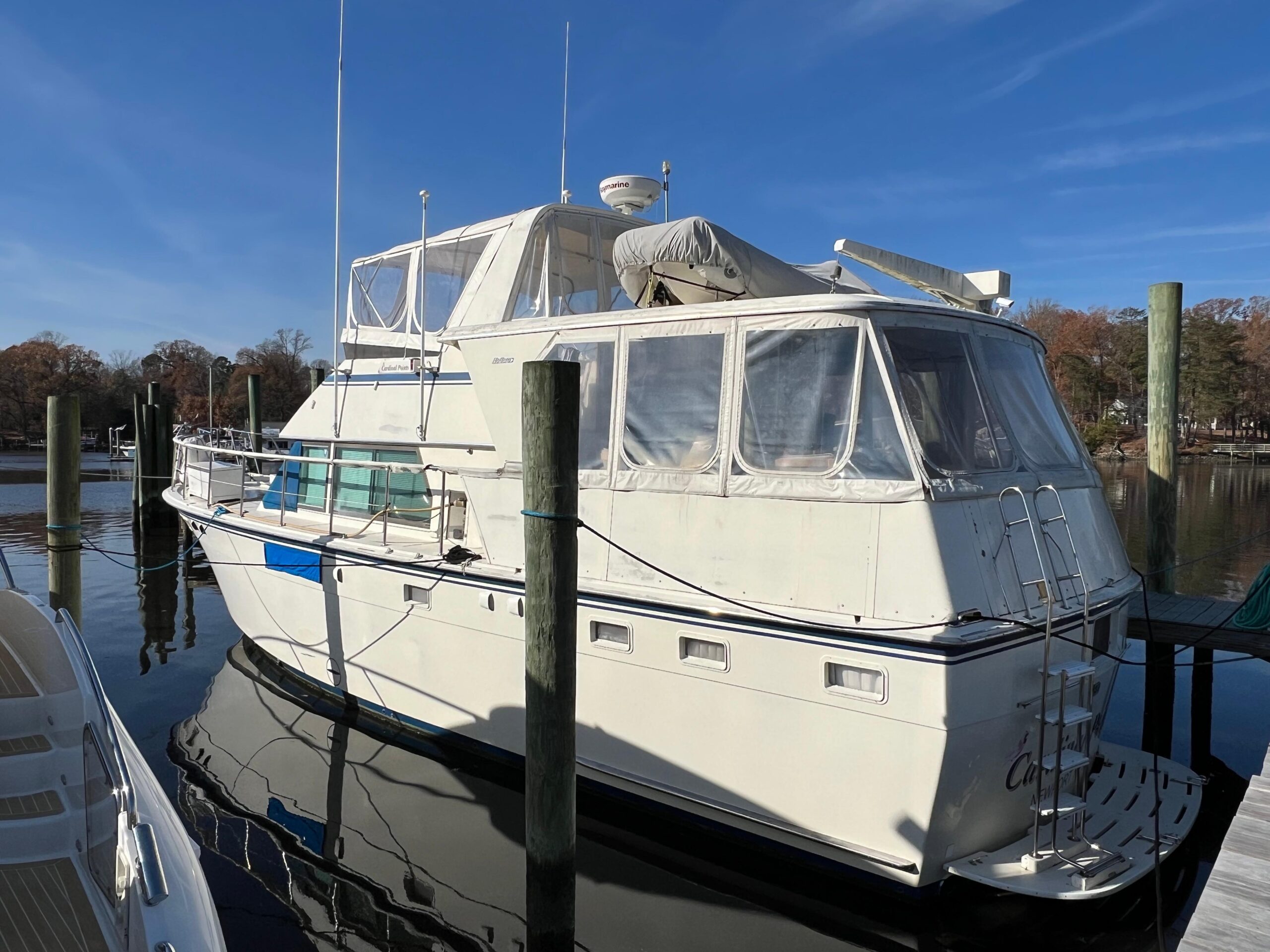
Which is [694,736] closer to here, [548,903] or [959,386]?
Answer: [548,903]

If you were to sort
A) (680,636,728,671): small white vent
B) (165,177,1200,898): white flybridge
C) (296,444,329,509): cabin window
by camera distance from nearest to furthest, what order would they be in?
(165,177,1200,898): white flybridge, (680,636,728,671): small white vent, (296,444,329,509): cabin window

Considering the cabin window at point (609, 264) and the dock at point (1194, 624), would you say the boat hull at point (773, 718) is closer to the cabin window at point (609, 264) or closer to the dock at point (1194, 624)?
the dock at point (1194, 624)

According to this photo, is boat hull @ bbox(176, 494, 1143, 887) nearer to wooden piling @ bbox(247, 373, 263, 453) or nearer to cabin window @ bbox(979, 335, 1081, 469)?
cabin window @ bbox(979, 335, 1081, 469)

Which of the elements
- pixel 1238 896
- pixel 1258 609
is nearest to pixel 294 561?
pixel 1238 896

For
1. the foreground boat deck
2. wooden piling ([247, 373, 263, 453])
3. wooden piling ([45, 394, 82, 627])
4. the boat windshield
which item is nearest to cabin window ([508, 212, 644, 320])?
the boat windshield

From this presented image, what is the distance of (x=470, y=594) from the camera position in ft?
19.6

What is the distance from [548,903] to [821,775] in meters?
1.60

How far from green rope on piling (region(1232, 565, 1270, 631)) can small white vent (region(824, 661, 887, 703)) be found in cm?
496

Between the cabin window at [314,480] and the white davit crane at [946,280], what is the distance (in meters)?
5.38

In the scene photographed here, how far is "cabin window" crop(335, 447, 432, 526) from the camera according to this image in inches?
279

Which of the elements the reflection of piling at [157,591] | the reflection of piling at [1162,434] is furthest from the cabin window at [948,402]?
the reflection of piling at [157,591]

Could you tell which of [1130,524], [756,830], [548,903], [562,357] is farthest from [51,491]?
[1130,524]

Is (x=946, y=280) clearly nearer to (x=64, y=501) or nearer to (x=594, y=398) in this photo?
(x=594, y=398)

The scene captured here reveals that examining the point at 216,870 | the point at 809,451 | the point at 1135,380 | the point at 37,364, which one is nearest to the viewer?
the point at 809,451
